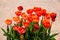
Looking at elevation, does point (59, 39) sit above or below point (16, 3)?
below

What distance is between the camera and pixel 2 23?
298 centimetres

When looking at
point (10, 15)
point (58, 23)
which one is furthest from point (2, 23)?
point (58, 23)

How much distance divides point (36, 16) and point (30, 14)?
3.1 inches

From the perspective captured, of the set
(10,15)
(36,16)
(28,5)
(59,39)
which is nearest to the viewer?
(36,16)

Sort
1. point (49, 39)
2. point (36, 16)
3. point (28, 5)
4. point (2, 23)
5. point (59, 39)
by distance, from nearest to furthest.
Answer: point (36, 16), point (49, 39), point (59, 39), point (2, 23), point (28, 5)

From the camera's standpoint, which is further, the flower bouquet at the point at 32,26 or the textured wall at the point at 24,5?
the textured wall at the point at 24,5

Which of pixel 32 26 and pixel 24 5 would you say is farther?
pixel 24 5

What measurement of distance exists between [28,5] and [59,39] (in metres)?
1.20

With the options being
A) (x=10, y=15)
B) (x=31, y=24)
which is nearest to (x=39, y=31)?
(x=31, y=24)

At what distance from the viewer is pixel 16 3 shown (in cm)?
376

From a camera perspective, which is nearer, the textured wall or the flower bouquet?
the flower bouquet

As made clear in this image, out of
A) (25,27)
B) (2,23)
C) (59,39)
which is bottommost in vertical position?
(59,39)

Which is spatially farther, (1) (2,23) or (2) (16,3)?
(2) (16,3)

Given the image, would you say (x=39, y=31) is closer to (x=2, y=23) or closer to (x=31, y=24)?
(x=31, y=24)
